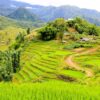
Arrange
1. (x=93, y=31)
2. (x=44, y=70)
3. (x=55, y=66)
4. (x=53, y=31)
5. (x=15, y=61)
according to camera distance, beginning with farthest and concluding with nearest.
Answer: (x=93, y=31), (x=53, y=31), (x=15, y=61), (x=55, y=66), (x=44, y=70)

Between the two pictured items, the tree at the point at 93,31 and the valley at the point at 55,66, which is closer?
the valley at the point at 55,66

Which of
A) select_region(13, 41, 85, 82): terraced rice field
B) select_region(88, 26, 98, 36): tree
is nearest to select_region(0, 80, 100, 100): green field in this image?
select_region(13, 41, 85, 82): terraced rice field

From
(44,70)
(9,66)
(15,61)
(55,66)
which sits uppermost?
(55,66)

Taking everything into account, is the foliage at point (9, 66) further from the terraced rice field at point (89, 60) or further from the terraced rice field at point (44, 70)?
the terraced rice field at point (89, 60)

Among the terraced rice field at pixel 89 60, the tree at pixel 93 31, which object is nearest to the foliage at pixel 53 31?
the tree at pixel 93 31

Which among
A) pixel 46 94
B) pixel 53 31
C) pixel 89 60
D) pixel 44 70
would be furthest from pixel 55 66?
pixel 46 94

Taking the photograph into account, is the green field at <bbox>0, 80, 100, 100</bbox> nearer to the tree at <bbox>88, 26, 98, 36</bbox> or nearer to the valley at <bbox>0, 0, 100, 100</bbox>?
the valley at <bbox>0, 0, 100, 100</bbox>

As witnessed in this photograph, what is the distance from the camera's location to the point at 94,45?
2502 inches

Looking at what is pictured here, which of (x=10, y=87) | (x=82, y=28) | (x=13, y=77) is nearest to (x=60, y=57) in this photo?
(x=13, y=77)

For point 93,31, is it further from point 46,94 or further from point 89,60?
point 46,94

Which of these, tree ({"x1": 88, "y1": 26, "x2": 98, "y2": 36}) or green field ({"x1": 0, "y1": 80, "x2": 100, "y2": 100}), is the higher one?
green field ({"x1": 0, "y1": 80, "x2": 100, "y2": 100})

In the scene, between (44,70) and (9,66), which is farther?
(9,66)

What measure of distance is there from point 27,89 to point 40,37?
72.8m

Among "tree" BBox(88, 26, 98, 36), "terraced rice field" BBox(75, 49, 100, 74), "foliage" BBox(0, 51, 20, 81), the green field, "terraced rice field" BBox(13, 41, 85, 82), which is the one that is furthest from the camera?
"tree" BBox(88, 26, 98, 36)
